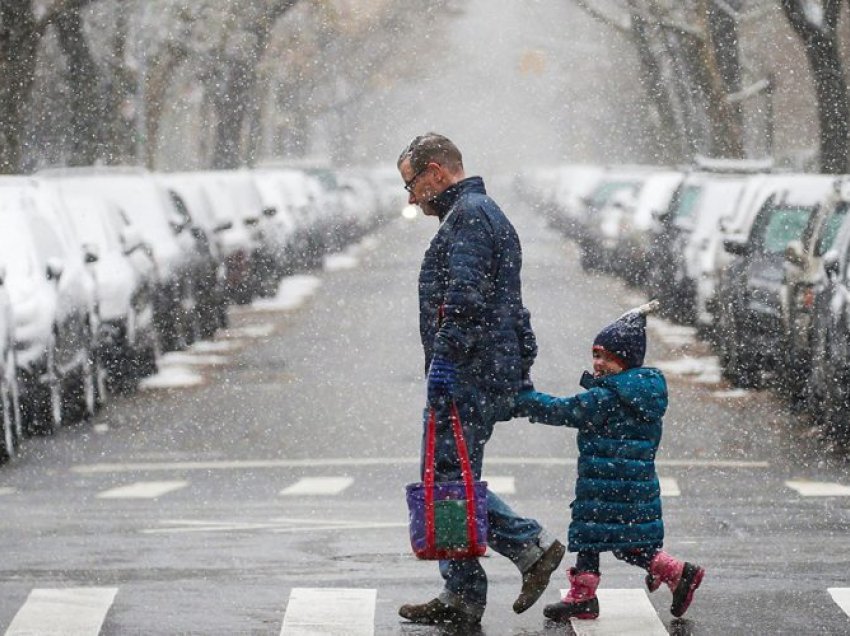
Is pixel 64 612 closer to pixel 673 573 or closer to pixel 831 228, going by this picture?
pixel 673 573

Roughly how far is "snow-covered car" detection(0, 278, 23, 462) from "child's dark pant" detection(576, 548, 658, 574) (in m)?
6.71

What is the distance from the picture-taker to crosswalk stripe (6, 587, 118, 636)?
8281 millimetres

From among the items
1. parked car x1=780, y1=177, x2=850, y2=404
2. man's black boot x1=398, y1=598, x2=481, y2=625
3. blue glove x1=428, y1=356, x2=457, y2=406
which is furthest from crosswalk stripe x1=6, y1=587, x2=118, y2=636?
parked car x1=780, y1=177, x2=850, y2=404

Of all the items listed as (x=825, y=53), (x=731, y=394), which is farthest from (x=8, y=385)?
(x=825, y=53)

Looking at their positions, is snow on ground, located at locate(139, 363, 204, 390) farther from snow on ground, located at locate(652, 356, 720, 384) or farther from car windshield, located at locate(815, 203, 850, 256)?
car windshield, located at locate(815, 203, 850, 256)

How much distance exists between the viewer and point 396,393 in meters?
19.1

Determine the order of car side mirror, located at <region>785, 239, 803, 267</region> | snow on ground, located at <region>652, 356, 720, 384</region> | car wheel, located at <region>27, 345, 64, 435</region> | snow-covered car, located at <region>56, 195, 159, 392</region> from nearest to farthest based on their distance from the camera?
car wheel, located at <region>27, 345, 64, 435</region> < car side mirror, located at <region>785, 239, 803, 267</region> < snow-covered car, located at <region>56, 195, 159, 392</region> < snow on ground, located at <region>652, 356, 720, 384</region>

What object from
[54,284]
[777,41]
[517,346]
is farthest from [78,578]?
[777,41]

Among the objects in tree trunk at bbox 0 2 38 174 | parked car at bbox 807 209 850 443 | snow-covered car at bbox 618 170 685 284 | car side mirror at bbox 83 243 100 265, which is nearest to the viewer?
parked car at bbox 807 209 850 443

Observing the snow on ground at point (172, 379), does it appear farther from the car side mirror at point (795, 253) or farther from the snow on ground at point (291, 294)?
the snow on ground at point (291, 294)

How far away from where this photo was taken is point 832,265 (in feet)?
52.5

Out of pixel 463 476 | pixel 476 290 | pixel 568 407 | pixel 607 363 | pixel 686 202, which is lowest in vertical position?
pixel 686 202

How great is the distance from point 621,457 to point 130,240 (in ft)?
40.4

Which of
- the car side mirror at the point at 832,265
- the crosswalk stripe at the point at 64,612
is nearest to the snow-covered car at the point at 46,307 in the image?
the car side mirror at the point at 832,265
